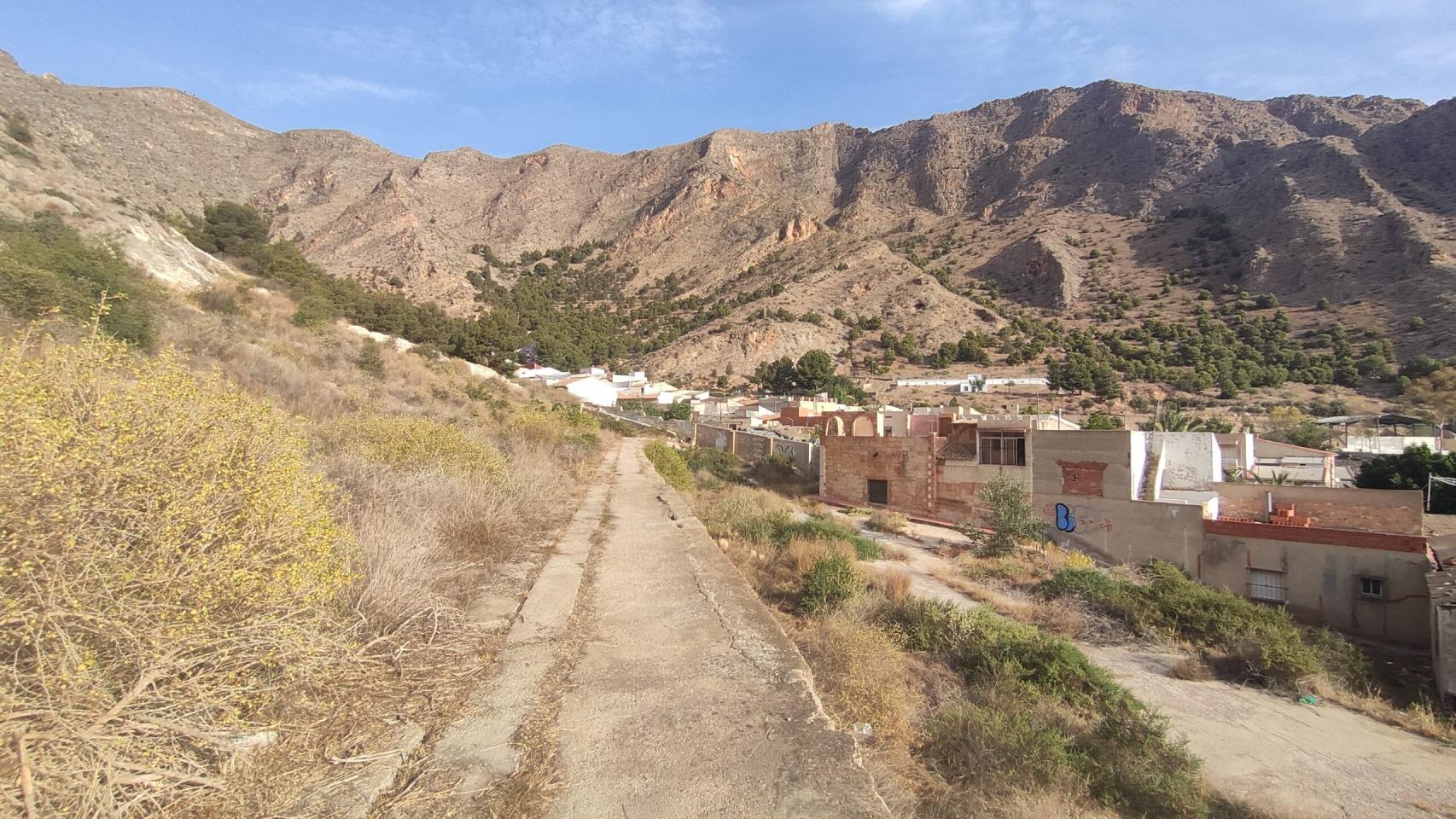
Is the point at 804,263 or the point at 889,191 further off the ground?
→ the point at 889,191

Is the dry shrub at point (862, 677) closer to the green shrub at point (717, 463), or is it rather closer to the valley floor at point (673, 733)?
the valley floor at point (673, 733)

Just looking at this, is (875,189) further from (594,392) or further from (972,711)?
(972,711)

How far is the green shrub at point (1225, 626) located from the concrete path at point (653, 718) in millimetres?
9798

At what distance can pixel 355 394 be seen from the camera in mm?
12078

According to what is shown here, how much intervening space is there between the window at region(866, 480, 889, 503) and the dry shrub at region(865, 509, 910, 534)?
1.89m

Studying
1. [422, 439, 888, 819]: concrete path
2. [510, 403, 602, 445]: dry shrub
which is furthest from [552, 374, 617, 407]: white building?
[422, 439, 888, 819]: concrete path

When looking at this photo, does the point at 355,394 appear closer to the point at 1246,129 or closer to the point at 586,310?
the point at 586,310

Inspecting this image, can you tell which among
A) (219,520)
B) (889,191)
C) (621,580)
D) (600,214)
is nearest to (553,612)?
(621,580)

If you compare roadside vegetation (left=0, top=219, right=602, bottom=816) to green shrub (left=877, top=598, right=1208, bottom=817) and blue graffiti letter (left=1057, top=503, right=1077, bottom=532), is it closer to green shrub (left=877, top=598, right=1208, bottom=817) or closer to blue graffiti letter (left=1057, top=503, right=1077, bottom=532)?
green shrub (left=877, top=598, right=1208, bottom=817)

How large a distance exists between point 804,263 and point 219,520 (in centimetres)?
8683

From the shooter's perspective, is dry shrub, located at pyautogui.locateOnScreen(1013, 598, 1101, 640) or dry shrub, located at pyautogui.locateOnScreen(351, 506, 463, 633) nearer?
dry shrub, located at pyautogui.locateOnScreen(351, 506, 463, 633)

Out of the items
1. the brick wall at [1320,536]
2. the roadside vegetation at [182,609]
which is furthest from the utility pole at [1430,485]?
the roadside vegetation at [182,609]

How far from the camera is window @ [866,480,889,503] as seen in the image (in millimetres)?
24516

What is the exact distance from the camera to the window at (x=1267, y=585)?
15141 mm
